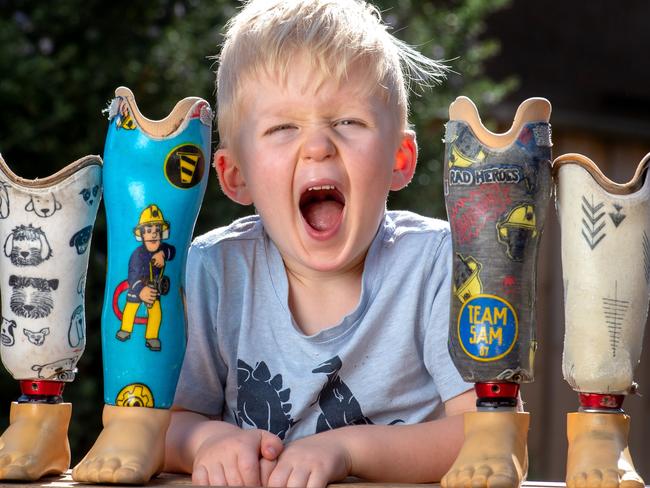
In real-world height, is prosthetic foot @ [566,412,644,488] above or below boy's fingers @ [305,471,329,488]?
above

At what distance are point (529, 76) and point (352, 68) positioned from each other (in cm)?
311

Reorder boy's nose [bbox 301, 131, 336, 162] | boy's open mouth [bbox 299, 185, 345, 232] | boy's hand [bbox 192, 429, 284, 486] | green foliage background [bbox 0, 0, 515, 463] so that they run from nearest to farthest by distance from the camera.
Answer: boy's hand [bbox 192, 429, 284, 486] < boy's nose [bbox 301, 131, 336, 162] < boy's open mouth [bbox 299, 185, 345, 232] < green foliage background [bbox 0, 0, 515, 463]

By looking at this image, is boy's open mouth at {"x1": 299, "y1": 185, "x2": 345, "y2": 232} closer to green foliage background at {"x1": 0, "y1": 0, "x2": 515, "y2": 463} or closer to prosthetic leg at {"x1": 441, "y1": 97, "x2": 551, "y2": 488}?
prosthetic leg at {"x1": 441, "y1": 97, "x2": 551, "y2": 488}

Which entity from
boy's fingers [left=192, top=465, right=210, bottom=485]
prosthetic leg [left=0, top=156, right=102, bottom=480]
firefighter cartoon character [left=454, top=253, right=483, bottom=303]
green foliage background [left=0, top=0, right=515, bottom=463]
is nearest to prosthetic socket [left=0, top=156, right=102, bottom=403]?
prosthetic leg [left=0, top=156, right=102, bottom=480]

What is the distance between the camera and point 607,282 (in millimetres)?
1437

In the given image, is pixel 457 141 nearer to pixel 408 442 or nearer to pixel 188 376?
pixel 408 442

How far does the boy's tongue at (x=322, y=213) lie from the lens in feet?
6.05

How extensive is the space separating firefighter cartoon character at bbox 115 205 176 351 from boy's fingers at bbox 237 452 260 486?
0.20 m

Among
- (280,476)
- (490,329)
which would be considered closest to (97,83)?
(280,476)

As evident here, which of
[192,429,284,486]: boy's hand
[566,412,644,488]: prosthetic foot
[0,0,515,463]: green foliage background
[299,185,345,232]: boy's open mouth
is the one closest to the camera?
[566,412,644,488]: prosthetic foot

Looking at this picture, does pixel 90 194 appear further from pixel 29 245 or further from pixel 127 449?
pixel 127 449

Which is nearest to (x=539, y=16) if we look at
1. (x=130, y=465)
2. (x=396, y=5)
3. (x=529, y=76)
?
(x=529, y=76)

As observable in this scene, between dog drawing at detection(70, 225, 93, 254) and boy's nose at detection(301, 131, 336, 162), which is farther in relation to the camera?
boy's nose at detection(301, 131, 336, 162)

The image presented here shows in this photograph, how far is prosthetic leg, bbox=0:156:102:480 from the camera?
160 centimetres
